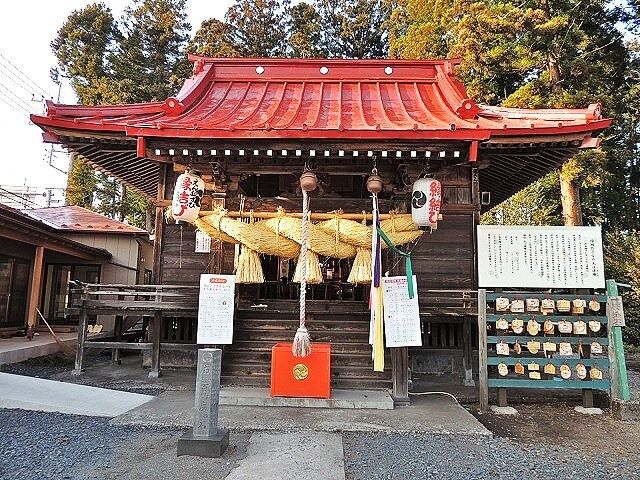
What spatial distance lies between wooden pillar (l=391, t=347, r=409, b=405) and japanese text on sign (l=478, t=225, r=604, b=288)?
1523mm

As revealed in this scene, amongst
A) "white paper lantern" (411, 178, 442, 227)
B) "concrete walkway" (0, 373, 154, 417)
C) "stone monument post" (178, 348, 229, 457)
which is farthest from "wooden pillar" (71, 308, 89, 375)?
"white paper lantern" (411, 178, 442, 227)

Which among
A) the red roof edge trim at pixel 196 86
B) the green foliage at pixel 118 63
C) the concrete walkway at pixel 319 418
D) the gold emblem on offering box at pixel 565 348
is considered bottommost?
the concrete walkway at pixel 319 418

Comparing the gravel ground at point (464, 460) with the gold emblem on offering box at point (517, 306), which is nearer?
the gravel ground at point (464, 460)

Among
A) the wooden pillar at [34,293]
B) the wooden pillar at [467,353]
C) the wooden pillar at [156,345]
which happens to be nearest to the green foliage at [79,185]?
the wooden pillar at [34,293]

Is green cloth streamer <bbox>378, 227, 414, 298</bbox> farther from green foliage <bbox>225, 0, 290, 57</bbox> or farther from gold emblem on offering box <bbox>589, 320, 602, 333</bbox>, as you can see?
green foliage <bbox>225, 0, 290, 57</bbox>

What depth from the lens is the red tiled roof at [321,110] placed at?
19.9ft

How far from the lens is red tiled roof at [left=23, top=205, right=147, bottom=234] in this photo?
14.2 meters

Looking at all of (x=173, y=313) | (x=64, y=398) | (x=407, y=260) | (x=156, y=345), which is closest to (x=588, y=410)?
(x=407, y=260)

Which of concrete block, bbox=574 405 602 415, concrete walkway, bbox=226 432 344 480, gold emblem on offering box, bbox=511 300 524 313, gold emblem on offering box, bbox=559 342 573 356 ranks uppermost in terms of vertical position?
gold emblem on offering box, bbox=511 300 524 313

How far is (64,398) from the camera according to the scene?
596 centimetres

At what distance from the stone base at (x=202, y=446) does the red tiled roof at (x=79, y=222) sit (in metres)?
11.4

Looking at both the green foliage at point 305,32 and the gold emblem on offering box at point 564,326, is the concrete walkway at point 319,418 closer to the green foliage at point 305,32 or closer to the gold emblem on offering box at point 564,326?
the gold emblem on offering box at point 564,326

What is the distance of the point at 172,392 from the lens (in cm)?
664

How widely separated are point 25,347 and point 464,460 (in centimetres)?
873
